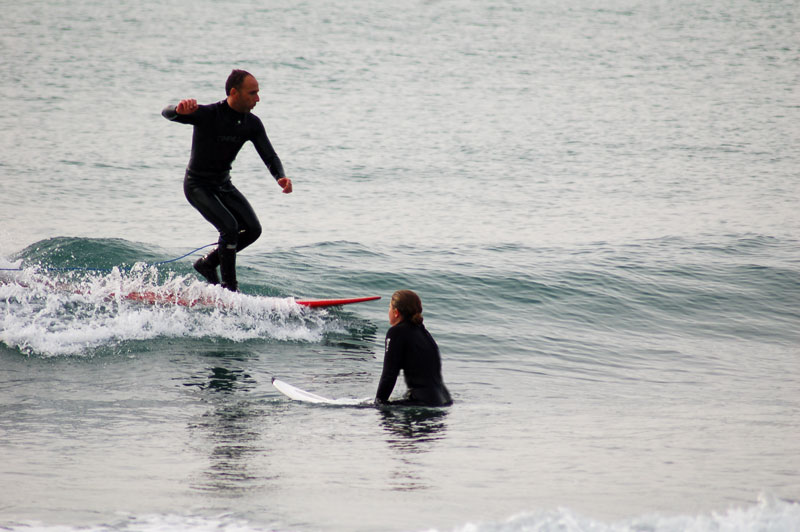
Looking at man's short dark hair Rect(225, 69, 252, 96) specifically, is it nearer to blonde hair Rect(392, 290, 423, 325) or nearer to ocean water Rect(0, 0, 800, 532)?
ocean water Rect(0, 0, 800, 532)

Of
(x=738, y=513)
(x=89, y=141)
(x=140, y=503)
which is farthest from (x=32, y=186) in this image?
(x=738, y=513)

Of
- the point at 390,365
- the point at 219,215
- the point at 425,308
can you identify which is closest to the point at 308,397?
the point at 390,365

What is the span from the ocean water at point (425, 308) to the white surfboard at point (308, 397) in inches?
4.1

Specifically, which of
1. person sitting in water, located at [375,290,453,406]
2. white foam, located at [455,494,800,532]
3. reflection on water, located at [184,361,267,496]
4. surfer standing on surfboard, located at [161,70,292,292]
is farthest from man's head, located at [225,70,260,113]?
white foam, located at [455,494,800,532]

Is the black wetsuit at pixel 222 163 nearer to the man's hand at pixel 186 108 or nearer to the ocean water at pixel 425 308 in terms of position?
the man's hand at pixel 186 108

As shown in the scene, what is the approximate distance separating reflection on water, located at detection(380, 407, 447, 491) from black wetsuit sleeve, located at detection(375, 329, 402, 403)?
0.52 feet

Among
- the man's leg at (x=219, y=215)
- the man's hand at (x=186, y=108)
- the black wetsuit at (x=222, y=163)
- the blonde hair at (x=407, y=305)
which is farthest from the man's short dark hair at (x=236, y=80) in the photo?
the blonde hair at (x=407, y=305)

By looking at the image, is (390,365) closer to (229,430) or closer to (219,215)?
(229,430)

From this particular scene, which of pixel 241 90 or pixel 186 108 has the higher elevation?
pixel 241 90

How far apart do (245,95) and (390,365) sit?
3.13 metres

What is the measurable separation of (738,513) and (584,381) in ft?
13.2

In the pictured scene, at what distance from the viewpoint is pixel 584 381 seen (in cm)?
904

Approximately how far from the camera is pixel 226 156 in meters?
9.00

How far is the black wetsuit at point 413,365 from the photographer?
710 cm
